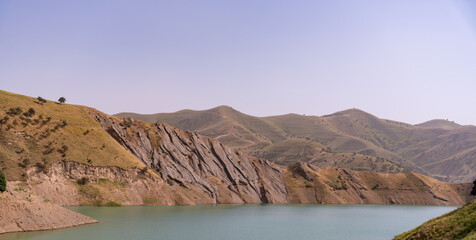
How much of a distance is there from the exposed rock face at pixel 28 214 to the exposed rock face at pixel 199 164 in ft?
194

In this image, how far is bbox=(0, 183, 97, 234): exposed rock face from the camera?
4812 cm

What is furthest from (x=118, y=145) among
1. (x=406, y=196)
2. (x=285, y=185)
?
(x=406, y=196)

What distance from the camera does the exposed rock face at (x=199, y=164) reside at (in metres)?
121

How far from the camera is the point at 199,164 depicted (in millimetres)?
133000

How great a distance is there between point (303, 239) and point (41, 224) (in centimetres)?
3521

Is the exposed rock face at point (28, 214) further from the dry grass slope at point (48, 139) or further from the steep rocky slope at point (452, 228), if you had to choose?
the steep rocky slope at point (452, 228)

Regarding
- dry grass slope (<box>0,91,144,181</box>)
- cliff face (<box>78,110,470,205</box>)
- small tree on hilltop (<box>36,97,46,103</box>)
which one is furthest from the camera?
cliff face (<box>78,110,470,205</box>)

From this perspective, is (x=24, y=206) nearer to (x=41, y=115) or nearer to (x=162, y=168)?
(x=41, y=115)

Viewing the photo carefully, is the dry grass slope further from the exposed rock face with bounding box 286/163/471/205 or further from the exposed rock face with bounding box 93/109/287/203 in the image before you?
the exposed rock face with bounding box 286/163/471/205

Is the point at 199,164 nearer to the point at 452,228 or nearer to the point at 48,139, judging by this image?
the point at 48,139

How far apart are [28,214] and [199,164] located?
8332cm

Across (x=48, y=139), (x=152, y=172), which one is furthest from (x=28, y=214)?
(x=152, y=172)

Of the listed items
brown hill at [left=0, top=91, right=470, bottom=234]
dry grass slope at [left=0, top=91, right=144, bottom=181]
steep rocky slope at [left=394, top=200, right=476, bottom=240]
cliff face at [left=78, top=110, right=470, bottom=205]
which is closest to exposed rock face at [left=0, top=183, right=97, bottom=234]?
brown hill at [left=0, top=91, right=470, bottom=234]

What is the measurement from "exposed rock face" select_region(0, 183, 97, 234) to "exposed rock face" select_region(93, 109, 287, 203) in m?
59.3
